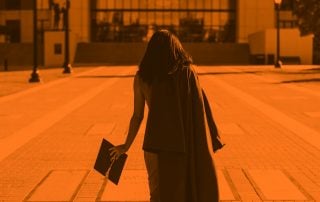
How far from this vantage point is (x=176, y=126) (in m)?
5.06

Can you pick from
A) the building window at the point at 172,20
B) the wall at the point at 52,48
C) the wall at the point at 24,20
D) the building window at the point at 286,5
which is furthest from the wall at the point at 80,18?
the building window at the point at 286,5

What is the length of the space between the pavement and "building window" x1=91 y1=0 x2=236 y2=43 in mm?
52886

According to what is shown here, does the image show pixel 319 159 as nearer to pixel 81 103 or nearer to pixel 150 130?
pixel 150 130

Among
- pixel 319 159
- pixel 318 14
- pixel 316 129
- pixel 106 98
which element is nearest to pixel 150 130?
pixel 319 159

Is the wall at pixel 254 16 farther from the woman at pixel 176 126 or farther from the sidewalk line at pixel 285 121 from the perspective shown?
the woman at pixel 176 126

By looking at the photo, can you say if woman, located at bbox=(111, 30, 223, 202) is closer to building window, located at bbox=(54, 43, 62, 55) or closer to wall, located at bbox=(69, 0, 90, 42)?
building window, located at bbox=(54, 43, 62, 55)

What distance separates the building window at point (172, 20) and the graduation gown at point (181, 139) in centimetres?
7075

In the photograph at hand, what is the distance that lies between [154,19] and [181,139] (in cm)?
7156

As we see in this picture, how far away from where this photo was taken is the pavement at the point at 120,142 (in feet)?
26.7

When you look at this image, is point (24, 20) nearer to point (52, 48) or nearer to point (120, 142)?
point (52, 48)

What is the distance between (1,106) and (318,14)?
95.4 feet

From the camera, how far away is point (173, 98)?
505 centimetres

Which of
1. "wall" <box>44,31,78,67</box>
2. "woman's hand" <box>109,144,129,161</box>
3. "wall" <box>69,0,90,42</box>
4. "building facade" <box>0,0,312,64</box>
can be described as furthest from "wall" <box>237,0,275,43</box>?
"woman's hand" <box>109,144,129,161</box>

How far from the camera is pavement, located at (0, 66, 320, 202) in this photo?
8.15m
